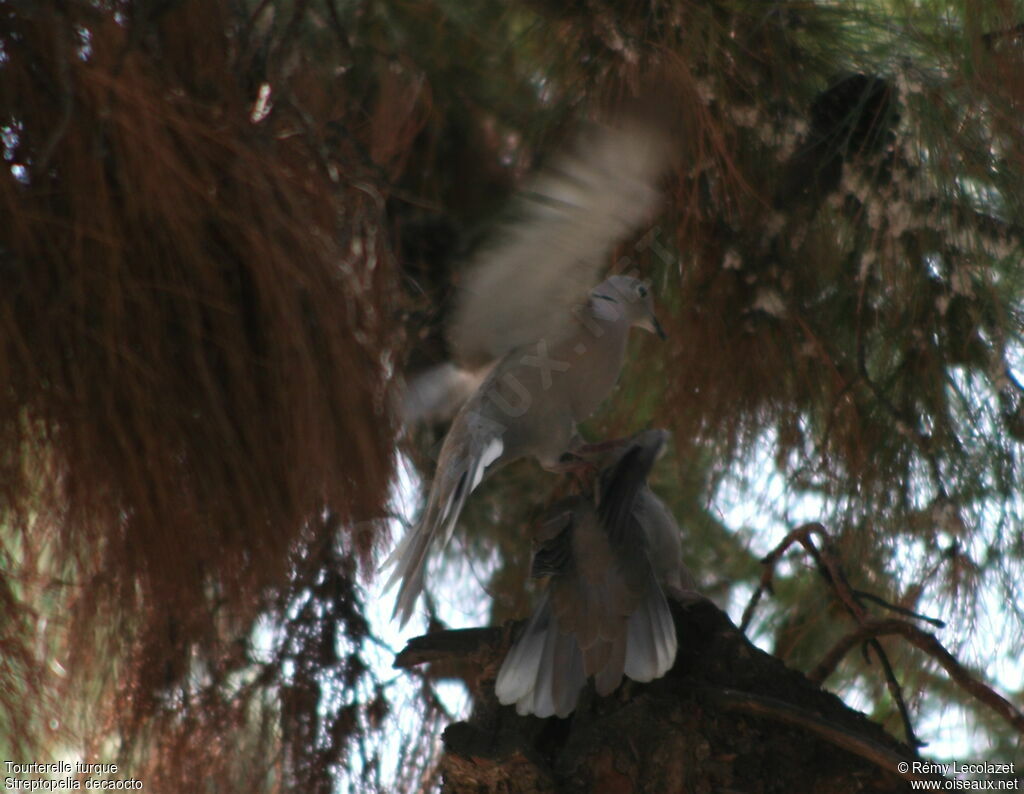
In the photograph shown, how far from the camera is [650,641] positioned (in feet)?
3.11

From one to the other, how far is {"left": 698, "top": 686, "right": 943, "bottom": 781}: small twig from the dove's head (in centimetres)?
40

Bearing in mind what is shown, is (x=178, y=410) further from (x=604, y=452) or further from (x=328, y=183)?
(x=604, y=452)

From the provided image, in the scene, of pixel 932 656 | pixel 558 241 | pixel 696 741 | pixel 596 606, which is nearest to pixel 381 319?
pixel 558 241

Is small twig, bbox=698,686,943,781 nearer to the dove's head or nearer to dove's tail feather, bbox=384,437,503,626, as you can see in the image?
dove's tail feather, bbox=384,437,503,626

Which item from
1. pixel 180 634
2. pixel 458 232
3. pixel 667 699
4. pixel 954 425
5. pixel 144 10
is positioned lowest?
pixel 667 699

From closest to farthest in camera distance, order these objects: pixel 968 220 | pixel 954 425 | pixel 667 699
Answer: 1. pixel 667 699
2. pixel 968 220
3. pixel 954 425

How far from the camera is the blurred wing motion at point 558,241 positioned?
3.40 ft

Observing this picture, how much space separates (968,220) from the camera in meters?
1.07

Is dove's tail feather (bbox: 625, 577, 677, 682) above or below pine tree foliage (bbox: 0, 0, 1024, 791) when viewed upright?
below

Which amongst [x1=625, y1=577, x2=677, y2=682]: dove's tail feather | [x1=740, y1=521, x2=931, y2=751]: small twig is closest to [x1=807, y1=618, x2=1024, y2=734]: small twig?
[x1=740, y1=521, x2=931, y2=751]: small twig

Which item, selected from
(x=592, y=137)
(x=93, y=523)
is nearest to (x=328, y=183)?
(x=592, y=137)

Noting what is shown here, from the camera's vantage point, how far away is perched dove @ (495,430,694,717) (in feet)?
3.13

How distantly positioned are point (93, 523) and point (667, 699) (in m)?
0.48

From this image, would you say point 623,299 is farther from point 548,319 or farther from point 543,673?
point 543,673
